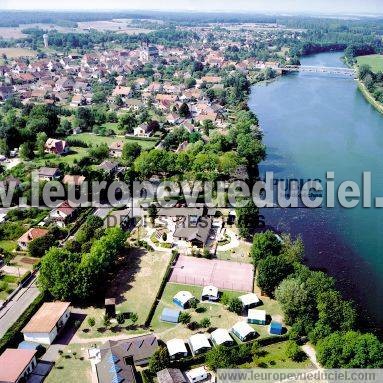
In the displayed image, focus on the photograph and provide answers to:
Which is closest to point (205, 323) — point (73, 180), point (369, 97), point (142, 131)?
point (73, 180)

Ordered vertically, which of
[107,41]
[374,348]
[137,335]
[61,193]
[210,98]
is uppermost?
[107,41]

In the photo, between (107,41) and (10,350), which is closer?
(10,350)

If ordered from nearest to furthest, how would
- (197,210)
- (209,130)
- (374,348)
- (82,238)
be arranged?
(374,348), (82,238), (197,210), (209,130)

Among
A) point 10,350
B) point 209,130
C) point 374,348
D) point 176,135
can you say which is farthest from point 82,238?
point 209,130

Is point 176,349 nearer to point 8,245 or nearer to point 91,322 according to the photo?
point 91,322

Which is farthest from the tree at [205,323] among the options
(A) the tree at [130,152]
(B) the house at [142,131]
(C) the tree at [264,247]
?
(B) the house at [142,131]

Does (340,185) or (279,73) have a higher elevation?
(279,73)

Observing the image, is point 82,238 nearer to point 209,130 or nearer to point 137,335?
point 137,335
